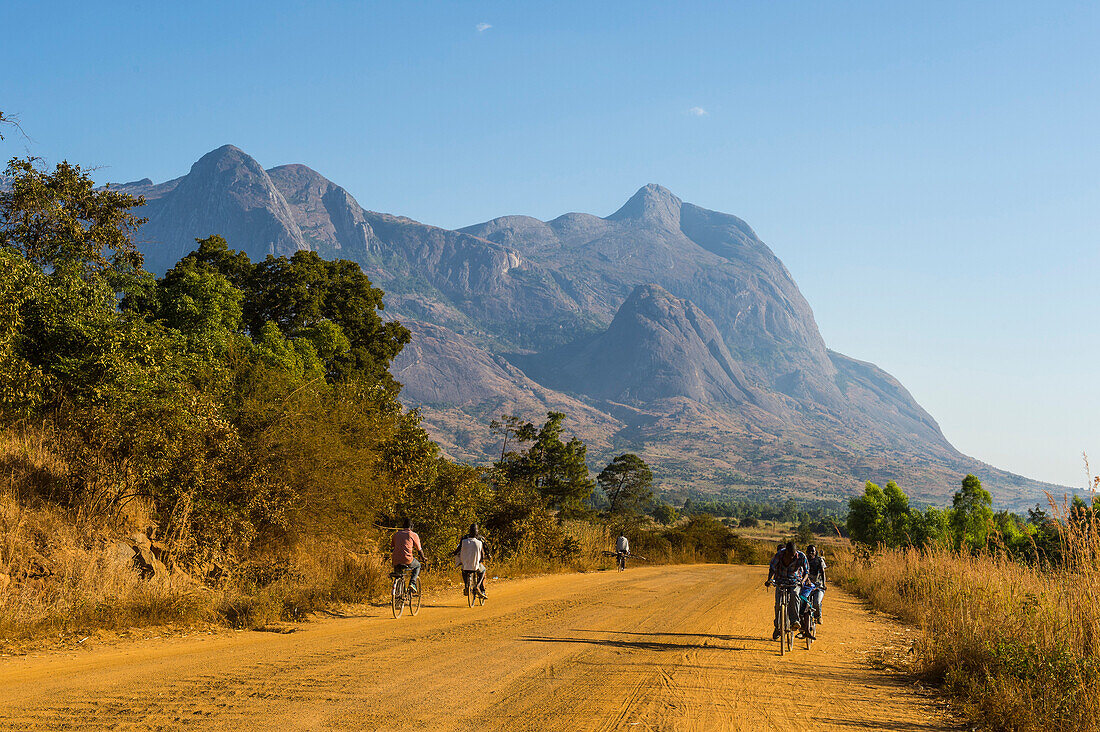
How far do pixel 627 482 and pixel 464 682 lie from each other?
186 feet

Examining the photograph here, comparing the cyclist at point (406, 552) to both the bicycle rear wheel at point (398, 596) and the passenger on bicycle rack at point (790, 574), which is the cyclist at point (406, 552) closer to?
the bicycle rear wheel at point (398, 596)

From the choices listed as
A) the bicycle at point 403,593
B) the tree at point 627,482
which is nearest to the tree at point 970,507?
the tree at point 627,482

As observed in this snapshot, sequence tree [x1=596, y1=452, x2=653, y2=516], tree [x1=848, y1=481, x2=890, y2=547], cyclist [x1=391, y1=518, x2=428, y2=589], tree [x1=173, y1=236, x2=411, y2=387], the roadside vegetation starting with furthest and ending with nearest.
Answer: tree [x1=596, y1=452, x2=653, y2=516], tree [x1=848, y1=481, x2=890, y2=547], tree [x1=173, y1=236, x2=411, y2=387], cyclist [x1=391, y1=518, x2=428, y2=589], the roadside vegetation

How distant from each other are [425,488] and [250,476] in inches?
316

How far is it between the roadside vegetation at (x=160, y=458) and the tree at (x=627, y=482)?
40.7 metres

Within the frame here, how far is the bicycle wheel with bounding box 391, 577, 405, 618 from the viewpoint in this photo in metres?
15.2

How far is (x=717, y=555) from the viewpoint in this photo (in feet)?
183

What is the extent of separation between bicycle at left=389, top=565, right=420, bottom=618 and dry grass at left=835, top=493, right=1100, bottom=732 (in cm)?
986

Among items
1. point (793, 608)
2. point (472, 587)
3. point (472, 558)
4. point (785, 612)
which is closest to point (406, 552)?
point (472, 558)

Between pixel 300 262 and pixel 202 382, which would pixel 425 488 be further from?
pixel 300 262

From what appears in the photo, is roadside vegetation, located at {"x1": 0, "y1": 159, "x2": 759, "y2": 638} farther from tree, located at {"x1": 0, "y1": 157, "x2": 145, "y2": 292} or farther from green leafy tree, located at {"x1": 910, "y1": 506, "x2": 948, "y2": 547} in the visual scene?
green leafy tree, located at {"x1": 910, "y1": 506, "x2": 948, "y2": 547}

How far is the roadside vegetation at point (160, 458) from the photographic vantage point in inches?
496

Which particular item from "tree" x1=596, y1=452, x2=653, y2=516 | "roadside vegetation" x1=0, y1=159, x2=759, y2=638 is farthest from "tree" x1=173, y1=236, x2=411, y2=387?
"tree" x1=596, y1=452, x2=653, y2=516

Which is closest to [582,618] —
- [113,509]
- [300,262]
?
[113,509]
